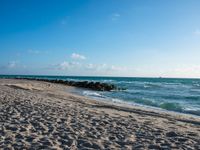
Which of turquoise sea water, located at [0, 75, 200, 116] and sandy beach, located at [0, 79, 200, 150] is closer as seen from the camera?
sandy beach, located at [0, 79, 200, 150]

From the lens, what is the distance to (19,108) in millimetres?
11906

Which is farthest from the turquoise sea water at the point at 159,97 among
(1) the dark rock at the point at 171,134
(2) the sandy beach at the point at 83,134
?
(2) the sandy beach at the point at 83,134

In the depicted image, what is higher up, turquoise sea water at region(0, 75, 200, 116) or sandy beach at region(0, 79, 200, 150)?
sandy beach at region(0, 79, 200, 150)

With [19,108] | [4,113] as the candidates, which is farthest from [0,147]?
[19,108]

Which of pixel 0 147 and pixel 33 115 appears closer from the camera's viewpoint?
pixel 0 147

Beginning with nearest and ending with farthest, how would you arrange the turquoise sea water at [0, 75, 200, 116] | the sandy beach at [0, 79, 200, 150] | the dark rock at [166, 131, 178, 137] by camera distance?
the sandy beach at [0, 79, 200, 150], the dark rock at [166, 131, 178, 137], the turquoise sea water at [0, 75, 200, 116]

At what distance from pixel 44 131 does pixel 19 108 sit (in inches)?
173

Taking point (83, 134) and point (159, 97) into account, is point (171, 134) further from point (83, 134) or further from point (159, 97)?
point (159, 97)

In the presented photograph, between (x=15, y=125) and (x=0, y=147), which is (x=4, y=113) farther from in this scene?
(x=0, y=147)

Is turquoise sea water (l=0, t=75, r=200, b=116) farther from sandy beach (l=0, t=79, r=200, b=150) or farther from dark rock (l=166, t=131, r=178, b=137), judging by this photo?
sandy beach (l=0, t=79, r=200, b=150)

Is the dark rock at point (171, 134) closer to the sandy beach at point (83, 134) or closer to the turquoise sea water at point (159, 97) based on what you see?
the sandy beach at point (83, 134)

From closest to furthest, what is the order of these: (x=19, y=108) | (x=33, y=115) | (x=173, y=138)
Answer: (x=173, y=138), (x=33, y=115), (x=19, y=108)

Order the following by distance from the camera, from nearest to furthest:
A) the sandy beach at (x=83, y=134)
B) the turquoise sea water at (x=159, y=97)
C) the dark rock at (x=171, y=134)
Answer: the sandy beach at (x=83, y=134) < the dark rock at (x=171, y=134) < the turquoise sea water at (x=159, y=97)

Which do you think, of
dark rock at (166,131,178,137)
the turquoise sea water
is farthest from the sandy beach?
the turquoise sea water
